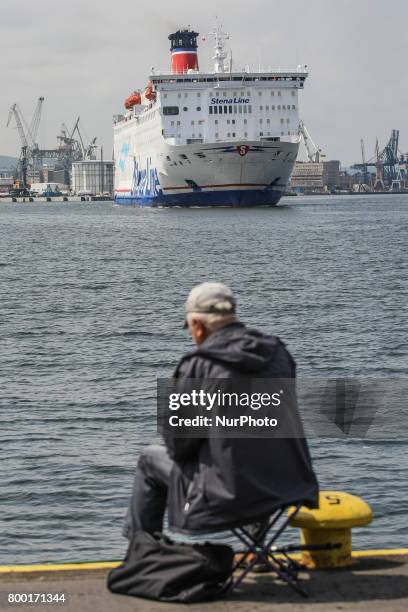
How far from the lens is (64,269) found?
145 ft

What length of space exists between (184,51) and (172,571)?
100.0m

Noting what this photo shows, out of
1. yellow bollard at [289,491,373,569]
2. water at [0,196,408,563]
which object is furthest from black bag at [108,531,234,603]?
water at [0,196,408,563]

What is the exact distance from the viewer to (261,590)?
216 inches

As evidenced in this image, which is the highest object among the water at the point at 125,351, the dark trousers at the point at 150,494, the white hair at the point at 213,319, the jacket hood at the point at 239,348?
the white hair at the point at 213,319

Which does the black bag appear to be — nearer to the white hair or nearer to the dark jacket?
the dark jacket

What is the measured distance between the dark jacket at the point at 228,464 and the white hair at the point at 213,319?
0.09 feet

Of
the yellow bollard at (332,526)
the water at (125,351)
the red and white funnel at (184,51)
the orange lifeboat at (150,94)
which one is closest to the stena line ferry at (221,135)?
the orange lifeboat at (150,94)

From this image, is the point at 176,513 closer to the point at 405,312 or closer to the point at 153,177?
the point at 405,312

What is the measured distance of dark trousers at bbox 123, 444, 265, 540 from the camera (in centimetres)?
552

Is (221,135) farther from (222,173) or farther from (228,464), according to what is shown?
(228,464)

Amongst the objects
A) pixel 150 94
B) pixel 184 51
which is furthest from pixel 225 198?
pixel 184 51

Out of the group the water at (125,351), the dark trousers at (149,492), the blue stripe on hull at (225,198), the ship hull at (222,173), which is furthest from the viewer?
the blue stripe on hull at (225,198)

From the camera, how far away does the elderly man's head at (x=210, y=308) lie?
17.4 ft

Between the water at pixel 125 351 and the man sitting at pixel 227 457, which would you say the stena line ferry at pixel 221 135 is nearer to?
the water at pixel 125 351
